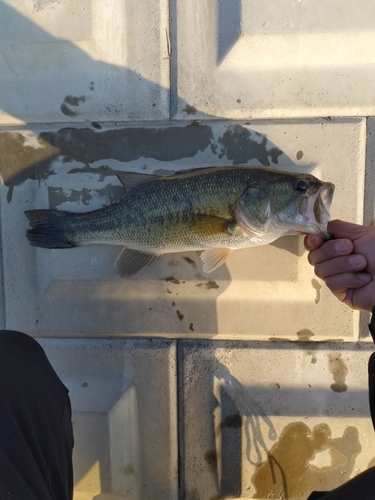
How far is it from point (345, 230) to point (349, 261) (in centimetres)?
23

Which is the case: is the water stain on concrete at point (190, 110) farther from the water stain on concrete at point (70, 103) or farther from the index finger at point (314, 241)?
the index finger at point (314, 241)

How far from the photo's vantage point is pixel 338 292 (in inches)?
78.4

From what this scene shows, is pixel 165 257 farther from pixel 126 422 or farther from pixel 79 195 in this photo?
pixel 126 422

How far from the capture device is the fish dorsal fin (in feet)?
6.96

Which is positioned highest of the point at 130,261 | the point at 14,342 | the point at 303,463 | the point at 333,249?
the point at 333,249

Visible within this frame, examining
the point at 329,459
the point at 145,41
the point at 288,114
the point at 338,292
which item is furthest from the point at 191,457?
the point at 145,41

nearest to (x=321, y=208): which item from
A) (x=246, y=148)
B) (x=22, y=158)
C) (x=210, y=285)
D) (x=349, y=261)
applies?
(x=349, y=261)

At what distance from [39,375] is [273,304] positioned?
1397mm

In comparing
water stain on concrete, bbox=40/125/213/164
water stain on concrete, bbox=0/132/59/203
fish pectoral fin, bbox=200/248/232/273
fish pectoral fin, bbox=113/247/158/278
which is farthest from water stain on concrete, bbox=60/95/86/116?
fish pectoral fin, bbox=200/248/232/273

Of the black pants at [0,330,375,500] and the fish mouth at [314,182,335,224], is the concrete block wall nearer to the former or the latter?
the fish mouth at [314,182,335,224]

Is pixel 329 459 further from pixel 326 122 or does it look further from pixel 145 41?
pixel 145 41

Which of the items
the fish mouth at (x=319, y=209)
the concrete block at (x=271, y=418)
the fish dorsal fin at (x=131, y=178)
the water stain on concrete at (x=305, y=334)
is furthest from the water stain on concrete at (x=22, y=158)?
the water stain on concrete at (x=305, y=334)

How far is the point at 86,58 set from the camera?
7.60 feet

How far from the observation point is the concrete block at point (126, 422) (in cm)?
233
